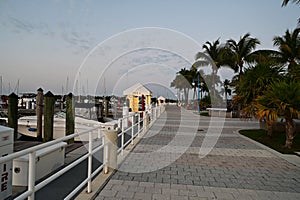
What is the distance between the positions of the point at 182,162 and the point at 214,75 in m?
25.0

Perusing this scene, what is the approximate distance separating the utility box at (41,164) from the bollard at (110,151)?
822 millimetres

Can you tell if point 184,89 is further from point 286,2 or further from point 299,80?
point 299,80

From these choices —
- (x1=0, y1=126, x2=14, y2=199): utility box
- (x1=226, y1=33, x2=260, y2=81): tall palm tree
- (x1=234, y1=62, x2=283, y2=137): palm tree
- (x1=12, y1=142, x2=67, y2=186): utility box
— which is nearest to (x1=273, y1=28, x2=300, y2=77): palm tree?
(x1=226, y1=33, x2=260, y2=81): tall palm tree

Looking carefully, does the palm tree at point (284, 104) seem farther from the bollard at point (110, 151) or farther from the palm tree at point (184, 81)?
the palm tree at point (184, 81)

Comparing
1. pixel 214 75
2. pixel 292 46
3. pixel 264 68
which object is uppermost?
pixel 292 46

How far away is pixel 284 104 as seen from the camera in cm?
733

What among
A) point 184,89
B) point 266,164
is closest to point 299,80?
point 266,164

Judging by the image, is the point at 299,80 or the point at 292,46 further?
the point at 292,46

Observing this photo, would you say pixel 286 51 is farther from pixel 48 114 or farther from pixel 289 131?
pixel 48 114

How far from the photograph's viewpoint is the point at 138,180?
4.46 m

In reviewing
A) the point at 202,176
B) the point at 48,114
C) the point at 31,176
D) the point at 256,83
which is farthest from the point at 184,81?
the point at 31,176

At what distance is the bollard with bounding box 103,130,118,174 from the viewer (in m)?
4.75

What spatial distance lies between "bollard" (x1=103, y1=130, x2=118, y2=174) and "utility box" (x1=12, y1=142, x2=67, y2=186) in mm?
822

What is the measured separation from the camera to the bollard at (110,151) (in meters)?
4.75
